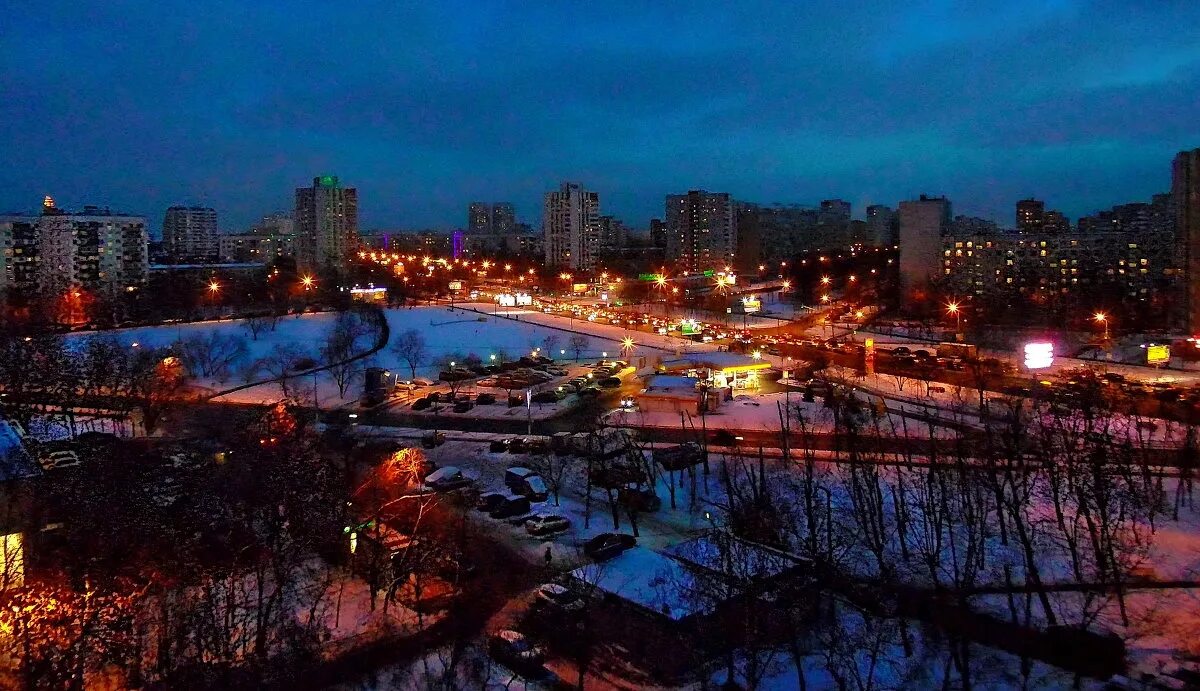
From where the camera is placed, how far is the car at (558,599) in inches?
187

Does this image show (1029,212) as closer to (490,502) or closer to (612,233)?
(612,233)

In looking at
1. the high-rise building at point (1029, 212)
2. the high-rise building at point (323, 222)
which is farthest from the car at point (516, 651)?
the high-rise building at point (1029, 212)

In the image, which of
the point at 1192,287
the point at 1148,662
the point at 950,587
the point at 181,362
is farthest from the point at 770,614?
the point at 1192,287

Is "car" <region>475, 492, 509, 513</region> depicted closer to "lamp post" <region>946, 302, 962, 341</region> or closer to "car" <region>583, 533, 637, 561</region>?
"car" <region>583, 533, 637, 561</region>

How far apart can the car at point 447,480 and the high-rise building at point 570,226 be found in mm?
33385

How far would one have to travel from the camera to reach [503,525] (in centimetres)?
642

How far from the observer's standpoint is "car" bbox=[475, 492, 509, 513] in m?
6.71

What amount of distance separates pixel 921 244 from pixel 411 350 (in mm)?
15565

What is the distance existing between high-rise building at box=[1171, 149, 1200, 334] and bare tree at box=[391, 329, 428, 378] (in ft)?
46.5

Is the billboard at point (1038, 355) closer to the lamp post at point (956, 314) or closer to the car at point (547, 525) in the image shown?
the lamp post at point (956, 314)

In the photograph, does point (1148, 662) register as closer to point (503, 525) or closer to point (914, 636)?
point (914, 636)

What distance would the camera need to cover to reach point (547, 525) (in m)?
6.23

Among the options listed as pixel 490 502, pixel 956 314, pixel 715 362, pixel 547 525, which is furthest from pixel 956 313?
pixel 547 525

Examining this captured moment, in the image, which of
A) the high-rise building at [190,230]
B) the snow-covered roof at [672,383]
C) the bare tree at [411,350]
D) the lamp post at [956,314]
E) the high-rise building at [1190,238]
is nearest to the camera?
the snow-covered roof at [672,383]
